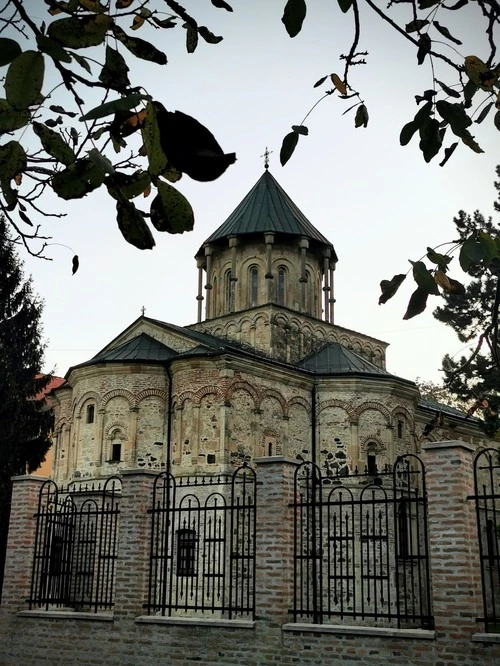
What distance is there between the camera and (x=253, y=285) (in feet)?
78.6

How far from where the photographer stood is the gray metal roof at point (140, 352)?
19.8 meters

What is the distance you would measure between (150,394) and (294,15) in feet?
57.7

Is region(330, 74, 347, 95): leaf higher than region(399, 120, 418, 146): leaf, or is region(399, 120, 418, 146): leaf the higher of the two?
region(330, 74, 347, 95): leaf

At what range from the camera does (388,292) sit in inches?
105

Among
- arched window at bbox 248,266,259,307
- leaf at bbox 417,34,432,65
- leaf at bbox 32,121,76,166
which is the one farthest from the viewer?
arched window at bbox 248,266,259,307

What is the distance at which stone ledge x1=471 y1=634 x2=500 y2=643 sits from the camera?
6.99 m

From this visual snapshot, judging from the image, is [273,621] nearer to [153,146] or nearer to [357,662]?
[357,662]

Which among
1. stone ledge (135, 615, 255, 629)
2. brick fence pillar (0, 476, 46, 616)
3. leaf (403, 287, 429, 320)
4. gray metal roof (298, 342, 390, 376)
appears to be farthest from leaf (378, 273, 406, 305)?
gray metal roof (298, 342, 390, 376)

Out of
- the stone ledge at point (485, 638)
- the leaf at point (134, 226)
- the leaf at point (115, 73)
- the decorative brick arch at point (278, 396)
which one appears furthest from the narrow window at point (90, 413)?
the leaf at point (134, 226)

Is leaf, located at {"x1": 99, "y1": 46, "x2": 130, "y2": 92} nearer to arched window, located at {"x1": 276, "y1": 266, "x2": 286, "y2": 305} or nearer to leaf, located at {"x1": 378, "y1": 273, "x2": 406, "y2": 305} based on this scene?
leaf, located at {"x1": 378, "y1": 273, "x2": 406, "y2": 305}

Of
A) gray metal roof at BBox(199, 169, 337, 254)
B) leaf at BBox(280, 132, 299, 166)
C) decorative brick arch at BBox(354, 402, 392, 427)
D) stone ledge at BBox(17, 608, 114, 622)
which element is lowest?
stone ledge at BBox(17, 608, 114, 622)

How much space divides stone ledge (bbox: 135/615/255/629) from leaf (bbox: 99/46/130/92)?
7.37 meters

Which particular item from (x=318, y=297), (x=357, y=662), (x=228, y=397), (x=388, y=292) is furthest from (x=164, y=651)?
(x=318, y=297)

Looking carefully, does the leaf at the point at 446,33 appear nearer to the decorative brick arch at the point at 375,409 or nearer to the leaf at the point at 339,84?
the leaf at the point at 339,84
